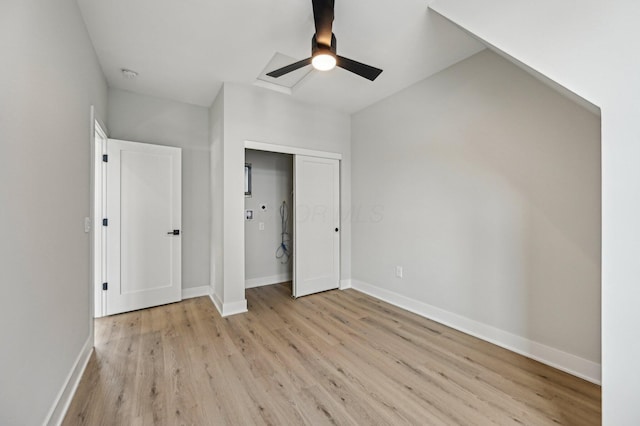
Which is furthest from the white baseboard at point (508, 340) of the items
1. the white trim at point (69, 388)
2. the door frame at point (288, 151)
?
the white trim at point (69, 388)

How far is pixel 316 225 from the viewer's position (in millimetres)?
4020

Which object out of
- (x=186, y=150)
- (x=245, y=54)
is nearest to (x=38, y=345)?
(x=245, y=54)

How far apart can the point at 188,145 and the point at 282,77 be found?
1.70 metres

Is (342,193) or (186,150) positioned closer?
(186,150)

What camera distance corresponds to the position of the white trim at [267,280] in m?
4.41

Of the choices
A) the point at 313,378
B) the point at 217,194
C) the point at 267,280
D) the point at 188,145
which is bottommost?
the point at 313,378

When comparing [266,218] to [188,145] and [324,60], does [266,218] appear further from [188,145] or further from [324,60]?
[324,60]

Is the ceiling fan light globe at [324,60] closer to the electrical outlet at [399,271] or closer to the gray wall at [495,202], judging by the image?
the gray wall at [495,202]

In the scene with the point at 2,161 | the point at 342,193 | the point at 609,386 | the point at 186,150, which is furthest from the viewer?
the point at 342,193

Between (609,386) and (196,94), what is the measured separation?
4.50 m

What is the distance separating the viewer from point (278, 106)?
3.60 meters

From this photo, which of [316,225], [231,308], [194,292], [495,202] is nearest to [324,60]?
[495,202]

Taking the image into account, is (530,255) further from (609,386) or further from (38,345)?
(38,345)

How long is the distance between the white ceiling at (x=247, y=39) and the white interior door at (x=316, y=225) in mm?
1196
